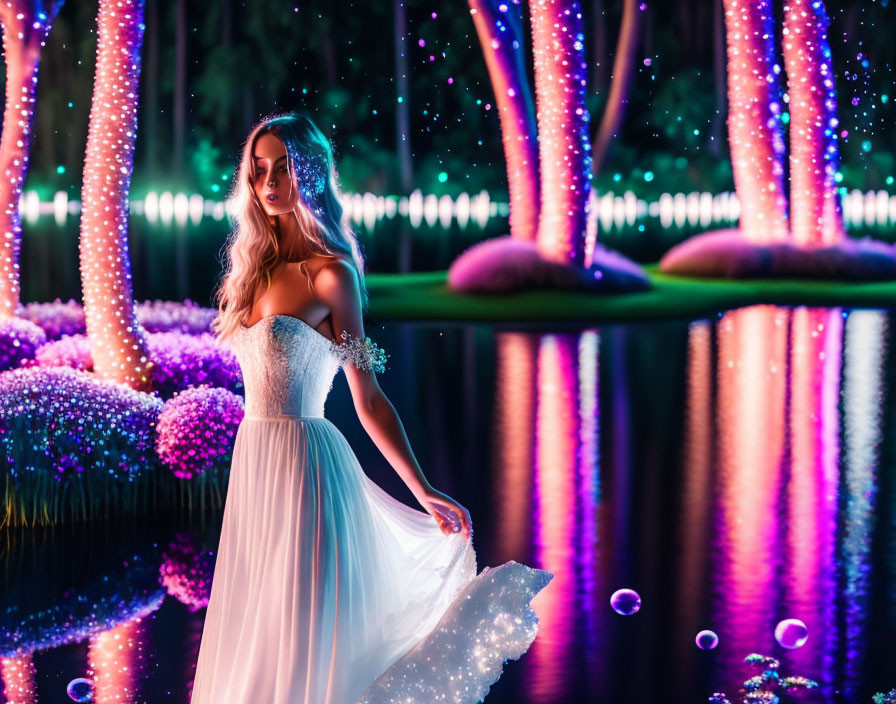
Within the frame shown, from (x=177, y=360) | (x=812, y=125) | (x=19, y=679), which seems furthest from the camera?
(x=812, y=125)

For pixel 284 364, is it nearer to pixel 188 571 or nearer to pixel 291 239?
pixel 291 239

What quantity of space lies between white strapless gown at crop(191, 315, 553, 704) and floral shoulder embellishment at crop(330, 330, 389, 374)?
20 millimetres

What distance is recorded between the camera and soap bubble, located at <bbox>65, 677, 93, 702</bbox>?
3.83 metres

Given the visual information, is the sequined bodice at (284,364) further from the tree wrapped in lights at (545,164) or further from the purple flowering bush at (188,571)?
the tree wrapped in lights at (545,164)

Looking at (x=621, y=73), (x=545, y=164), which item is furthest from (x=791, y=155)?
(x=621, y=73)

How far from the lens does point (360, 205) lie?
93.0 feet

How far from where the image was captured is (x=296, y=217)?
2906 millimetres

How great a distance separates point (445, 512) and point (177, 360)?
402cm

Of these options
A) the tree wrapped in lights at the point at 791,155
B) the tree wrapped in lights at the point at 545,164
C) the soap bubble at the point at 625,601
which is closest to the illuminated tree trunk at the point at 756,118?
the tree wrapped in lights at the point at 791,155

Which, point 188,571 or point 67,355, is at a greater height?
point 67,355

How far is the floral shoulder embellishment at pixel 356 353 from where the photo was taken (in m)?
2.89

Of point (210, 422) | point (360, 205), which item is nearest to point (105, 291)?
point (210, 422)

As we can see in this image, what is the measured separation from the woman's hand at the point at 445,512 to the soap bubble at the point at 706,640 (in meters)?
1.46

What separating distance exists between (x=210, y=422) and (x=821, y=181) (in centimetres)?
1026
